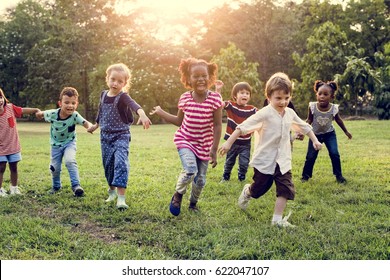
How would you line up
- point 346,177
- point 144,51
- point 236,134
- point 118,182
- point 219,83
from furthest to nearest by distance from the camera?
point 144,51
point 346,177
point 219,83
point 118,182
point 236,134

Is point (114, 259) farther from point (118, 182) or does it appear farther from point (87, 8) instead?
point (87, 8)

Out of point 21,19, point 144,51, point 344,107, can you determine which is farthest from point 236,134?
point 21,19

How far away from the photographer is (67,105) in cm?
523

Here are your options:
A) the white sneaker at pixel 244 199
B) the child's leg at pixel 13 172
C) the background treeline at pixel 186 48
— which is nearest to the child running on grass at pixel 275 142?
the white sneaker at pixel 244 199

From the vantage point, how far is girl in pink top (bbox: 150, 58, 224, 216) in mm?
4230

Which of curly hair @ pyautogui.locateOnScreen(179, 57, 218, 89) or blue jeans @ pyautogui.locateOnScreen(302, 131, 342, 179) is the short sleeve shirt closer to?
curly hair @ pyautogui.locateOnScreen(179, 57, 218, 89)

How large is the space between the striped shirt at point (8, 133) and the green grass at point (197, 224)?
54cm

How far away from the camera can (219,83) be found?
17.7 feet

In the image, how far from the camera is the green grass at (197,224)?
329 cm

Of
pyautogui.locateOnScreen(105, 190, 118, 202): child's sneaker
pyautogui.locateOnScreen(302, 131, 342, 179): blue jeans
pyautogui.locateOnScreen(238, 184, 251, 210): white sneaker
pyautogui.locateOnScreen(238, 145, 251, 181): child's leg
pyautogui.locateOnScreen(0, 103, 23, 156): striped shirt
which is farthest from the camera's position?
pyautogui.locateOnScreen(238, 145, 251, 181): child's leg

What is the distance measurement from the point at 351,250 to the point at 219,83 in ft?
8.90

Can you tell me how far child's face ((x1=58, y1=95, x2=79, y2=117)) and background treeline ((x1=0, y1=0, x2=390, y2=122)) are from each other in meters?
18.6

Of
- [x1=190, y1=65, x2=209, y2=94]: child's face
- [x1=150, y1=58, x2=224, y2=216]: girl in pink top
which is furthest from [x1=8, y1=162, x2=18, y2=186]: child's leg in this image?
[x1=190, y1=65, x2=209, y2=94]: child's face
